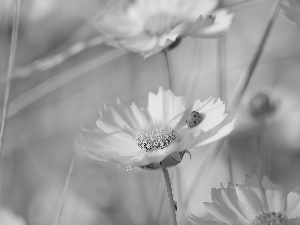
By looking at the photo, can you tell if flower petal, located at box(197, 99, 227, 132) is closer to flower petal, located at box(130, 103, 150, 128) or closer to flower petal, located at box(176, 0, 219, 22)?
flower petal, located at box(130, 103, 150, 128)

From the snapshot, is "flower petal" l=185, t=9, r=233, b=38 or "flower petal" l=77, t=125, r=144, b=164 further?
"flower petal" l=185, t=9, r=233, b=38

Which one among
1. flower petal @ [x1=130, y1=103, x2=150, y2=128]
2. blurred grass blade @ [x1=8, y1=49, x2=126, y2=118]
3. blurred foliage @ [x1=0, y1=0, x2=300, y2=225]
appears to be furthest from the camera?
blurred foliage @ [x1=0, y1=0, x2=300, y2=225]

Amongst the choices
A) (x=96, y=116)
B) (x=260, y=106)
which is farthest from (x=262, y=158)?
(x=96, y=116)

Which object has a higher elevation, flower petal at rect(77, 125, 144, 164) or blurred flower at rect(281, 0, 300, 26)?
blurred flower at rect(281, 0, 300, 26)

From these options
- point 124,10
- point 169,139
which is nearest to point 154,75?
point 124,10

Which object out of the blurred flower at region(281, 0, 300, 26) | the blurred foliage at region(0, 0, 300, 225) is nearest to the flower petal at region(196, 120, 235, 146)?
the blurred flower at region(281, 0, 300, 26)

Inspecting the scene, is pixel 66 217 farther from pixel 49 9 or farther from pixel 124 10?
pixel 49 9

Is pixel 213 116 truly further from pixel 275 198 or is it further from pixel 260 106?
pixel 260 106

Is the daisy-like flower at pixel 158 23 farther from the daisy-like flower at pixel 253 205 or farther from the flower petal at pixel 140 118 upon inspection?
the daisy-like flower at pixel 253 205

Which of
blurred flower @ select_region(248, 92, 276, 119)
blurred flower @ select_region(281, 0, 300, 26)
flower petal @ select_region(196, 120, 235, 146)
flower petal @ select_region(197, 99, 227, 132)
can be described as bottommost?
flower petal @ select_region(196, 120, 235, 146)
